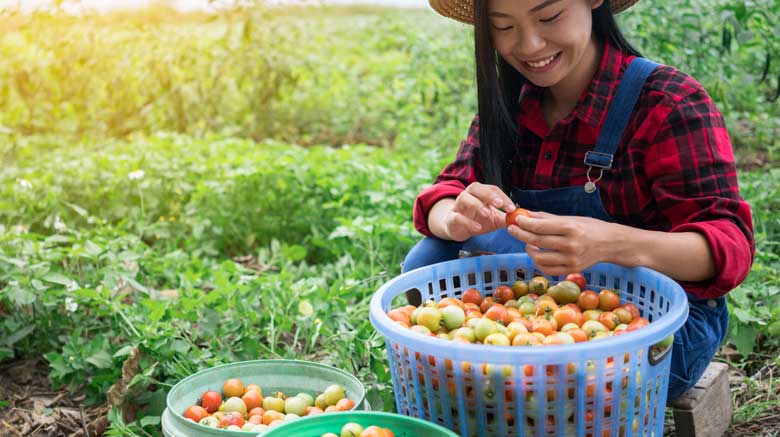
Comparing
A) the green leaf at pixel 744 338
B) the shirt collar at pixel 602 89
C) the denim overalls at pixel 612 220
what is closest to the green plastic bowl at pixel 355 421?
the denim overalls at pixel 612 220

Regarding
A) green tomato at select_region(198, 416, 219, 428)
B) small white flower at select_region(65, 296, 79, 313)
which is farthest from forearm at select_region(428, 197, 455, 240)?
small white flower at select_region(65, 296, 79, 313)

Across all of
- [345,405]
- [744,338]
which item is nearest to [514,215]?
[345,405]

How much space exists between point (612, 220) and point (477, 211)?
41 cm

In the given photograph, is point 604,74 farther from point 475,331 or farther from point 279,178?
point 279,178

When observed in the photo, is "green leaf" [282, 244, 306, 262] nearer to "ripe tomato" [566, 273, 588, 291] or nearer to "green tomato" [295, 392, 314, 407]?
"green tomato" [295, 392, 314, 407]

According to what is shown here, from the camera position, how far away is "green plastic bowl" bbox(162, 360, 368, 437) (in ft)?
7.13

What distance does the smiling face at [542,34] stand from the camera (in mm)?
2000

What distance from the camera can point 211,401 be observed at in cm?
222

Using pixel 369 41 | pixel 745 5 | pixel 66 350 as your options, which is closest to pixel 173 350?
pixel 66 350

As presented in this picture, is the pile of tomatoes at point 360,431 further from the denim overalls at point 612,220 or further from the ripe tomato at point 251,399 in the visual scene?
the denim overalls at point 612,220

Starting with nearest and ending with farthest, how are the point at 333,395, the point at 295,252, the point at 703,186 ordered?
the point at 703,186, the point at 333,395, the point at 295,252

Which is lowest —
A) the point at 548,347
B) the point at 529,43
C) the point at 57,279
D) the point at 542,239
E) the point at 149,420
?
the point at 149,420

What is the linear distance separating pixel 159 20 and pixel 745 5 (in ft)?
14.4

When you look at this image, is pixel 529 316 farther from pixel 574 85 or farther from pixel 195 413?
pixel 195 413
